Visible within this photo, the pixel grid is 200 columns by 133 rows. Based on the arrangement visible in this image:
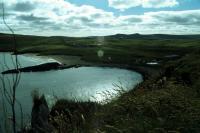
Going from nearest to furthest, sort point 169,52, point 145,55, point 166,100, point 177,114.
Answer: point 177,114 → point 166,100 → point 145,55 → point 169,52

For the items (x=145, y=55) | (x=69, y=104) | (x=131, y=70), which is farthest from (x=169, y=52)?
(x=69, y=104)

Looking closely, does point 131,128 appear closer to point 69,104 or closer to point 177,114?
point 177,114

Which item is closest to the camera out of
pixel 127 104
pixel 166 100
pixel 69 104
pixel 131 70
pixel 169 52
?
pixel 166 100

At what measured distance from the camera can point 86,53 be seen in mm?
166125

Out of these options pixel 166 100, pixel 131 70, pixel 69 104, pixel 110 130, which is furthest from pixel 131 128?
pixel 131 70

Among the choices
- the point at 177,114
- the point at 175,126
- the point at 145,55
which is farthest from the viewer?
the point at 145,55

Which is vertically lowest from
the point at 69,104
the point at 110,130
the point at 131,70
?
the point at 131,70

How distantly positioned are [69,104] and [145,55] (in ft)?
409

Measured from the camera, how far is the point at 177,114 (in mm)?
6973

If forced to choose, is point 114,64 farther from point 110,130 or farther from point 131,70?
point 110,130

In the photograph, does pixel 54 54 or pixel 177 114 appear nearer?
pixel 177 114

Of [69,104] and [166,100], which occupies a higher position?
[166,100]

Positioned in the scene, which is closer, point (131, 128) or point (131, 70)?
point (131, 128)

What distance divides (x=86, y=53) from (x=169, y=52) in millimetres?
38130
